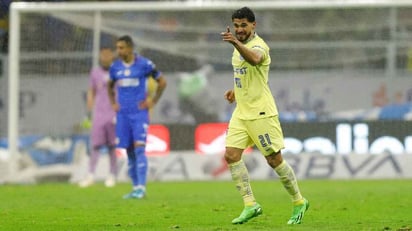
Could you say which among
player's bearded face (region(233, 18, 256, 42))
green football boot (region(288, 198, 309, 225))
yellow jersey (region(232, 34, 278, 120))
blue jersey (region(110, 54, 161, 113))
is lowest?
green football boot (region(288, 198, 309, 225))

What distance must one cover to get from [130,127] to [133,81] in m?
0.70

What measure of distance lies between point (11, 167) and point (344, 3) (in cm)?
755

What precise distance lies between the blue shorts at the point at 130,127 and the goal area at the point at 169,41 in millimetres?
6056

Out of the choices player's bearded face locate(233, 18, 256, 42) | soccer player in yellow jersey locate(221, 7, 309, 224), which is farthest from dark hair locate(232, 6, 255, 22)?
soccer player in yellow jersey locate(221, 7, 309, 224)

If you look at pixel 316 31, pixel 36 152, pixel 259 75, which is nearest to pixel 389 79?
pixel 316 31

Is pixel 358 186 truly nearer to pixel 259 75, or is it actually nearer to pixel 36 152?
pixel 36 152

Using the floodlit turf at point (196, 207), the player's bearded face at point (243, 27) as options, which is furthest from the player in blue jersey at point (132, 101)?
the player's bearded face at point (243, 27)

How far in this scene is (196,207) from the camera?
13.6m

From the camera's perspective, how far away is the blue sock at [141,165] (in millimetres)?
15633

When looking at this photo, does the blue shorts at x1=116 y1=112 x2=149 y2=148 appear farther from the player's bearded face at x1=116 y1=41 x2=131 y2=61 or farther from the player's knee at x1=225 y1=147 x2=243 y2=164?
the player's knee at x1=225 y1=147 x2=243 y2=164

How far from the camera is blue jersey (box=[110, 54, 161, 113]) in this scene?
16.2 metres

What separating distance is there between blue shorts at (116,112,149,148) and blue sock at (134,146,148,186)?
0.63 feet

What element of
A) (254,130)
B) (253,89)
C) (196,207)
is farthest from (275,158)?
(196,207)

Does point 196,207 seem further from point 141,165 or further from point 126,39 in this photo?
point 126,39
